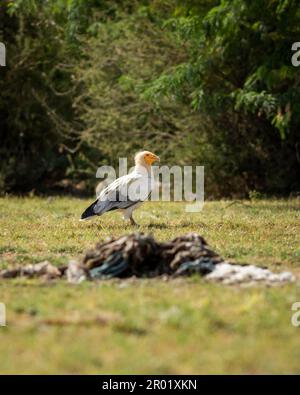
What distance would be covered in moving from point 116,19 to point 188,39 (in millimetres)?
3392

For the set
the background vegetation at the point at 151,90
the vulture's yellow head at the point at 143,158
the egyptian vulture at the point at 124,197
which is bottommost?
the egyptian vulture at the point at 124,197

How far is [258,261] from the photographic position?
8109mm

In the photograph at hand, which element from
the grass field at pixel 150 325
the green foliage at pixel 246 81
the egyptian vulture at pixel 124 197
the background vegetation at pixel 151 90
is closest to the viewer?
the grass field at pixel 150 325

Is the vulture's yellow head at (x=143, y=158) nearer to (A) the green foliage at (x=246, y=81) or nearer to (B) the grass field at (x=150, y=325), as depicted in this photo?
(B) the grass field at (x=150, y=325)

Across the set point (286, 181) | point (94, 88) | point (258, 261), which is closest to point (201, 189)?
point (286, 181)

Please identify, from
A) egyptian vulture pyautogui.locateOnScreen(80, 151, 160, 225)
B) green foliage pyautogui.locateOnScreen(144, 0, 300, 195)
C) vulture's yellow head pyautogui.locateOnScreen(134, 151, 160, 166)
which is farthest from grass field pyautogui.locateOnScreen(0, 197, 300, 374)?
green foliage pyautogui.locateOnScreen(144, 0, 300, 195)

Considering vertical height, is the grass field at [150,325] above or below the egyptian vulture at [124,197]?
below

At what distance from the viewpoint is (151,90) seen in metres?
15.4

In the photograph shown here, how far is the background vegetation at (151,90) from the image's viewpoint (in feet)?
49.7

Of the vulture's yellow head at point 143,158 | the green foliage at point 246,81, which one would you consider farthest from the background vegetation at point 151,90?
the vulture's yellow head at point 143,158

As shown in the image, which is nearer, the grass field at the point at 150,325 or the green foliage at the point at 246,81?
the grass field at the point at 150,325

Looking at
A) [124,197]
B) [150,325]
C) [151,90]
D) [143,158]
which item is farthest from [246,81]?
[150,325]

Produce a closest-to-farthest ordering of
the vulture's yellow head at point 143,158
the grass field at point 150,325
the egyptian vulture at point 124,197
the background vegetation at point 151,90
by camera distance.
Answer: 1. the grass field at point 150,325
2. the egyptian vulture at point 124,197
3. the vulture's yellow head at point 143,158
4. the background vegetation at point 151,90

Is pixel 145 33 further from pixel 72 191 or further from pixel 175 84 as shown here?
pixel 72 191
